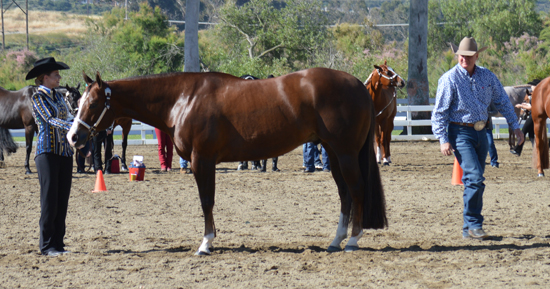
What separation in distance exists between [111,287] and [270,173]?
7739 millimetres

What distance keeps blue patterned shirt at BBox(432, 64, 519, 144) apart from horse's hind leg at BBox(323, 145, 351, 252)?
108 cm

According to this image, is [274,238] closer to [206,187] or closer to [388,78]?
[206,187]

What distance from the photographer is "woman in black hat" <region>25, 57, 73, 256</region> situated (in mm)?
5699

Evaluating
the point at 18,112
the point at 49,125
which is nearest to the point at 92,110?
the point at 49,125

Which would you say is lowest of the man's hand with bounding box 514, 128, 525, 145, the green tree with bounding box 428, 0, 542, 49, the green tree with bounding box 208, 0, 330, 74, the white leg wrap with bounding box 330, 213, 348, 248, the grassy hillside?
Answer: the white leg wrap with bounding box 330, 213, 348, 248

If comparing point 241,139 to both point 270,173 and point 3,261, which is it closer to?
point 3,261

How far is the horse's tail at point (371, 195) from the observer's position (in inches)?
230

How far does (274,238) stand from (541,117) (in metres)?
6.63

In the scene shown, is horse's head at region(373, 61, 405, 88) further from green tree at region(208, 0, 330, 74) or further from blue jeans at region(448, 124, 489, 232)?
green tree at region(208, 0, 330, 74)

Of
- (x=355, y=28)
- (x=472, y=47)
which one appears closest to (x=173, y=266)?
(x=472, y=47)

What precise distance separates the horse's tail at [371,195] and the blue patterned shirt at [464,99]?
0.73m

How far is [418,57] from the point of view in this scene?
2123 centimetres

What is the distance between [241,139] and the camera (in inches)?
227

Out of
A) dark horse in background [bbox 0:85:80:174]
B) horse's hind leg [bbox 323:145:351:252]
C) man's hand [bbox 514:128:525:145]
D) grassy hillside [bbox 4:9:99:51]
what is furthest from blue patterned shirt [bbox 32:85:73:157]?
grassy hillside [bbox 4:9:99:51]
